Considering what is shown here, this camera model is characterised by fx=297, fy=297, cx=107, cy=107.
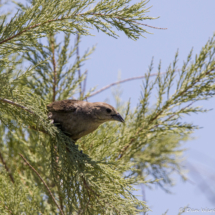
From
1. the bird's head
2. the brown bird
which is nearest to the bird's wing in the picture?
the brown bird

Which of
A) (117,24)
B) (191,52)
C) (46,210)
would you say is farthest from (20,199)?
(191,52)

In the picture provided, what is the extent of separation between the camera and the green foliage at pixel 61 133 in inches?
98.7

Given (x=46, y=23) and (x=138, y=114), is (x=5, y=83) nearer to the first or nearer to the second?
(x=46, y=23)

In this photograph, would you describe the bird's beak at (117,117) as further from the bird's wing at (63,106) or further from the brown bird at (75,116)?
the bird's wing at (63,106)

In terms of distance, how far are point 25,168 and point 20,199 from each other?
100cm

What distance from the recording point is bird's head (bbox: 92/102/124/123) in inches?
149

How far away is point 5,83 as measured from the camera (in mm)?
2275

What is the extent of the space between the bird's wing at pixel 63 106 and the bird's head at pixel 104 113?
295 millimetres

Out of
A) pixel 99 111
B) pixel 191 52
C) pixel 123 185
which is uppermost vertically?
pixel 191 52

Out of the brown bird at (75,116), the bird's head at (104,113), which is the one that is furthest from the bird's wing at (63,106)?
the bird's head at (104,113)

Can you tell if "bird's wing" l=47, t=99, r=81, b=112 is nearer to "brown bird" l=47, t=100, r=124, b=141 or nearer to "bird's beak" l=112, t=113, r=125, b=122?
"brown bird" l=47, t=100, r=124, b=141

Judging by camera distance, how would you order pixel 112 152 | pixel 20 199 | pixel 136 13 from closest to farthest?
pixel 136 13
pixel 20 199
pixel 112 152

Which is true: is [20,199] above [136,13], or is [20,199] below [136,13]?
below

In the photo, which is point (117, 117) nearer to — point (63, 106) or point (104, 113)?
point (104, 113)
